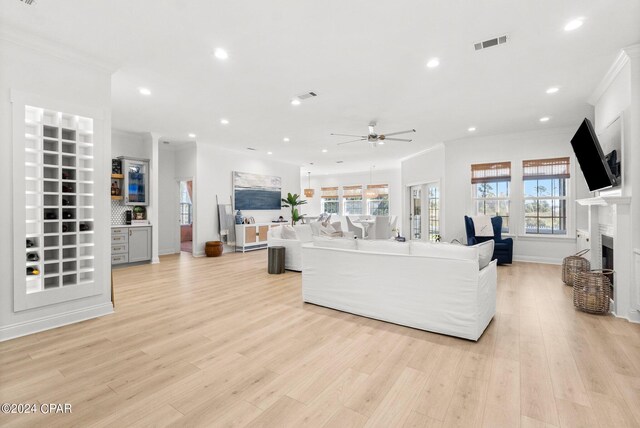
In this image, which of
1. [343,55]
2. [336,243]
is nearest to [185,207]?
[336,243]

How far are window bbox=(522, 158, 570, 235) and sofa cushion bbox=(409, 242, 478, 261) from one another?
5135 mm

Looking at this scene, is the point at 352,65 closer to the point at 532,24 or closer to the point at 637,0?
the point at 532,24

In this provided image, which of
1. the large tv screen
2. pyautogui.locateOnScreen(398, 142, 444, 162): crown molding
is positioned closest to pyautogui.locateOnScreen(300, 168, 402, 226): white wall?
pyautogui.locateOnScreen(398, 142, 444, 162): crown molding

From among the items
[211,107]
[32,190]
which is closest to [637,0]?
[211,107]

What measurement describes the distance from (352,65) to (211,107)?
2688 mm

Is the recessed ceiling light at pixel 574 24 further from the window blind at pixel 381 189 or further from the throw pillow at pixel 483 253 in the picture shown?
the window blind at pixel 381 189

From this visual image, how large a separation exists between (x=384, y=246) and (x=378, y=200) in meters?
9.83

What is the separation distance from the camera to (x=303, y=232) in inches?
229

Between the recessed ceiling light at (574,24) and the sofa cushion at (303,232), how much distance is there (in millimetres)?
4571

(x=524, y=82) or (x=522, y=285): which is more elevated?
(x=524, y=82)

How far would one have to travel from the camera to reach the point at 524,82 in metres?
3.96

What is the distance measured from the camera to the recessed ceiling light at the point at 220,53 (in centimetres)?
315

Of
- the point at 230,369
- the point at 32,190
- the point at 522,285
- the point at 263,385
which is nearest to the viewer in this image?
the point at 263,385

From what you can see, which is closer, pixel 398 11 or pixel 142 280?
pixel 398 11
